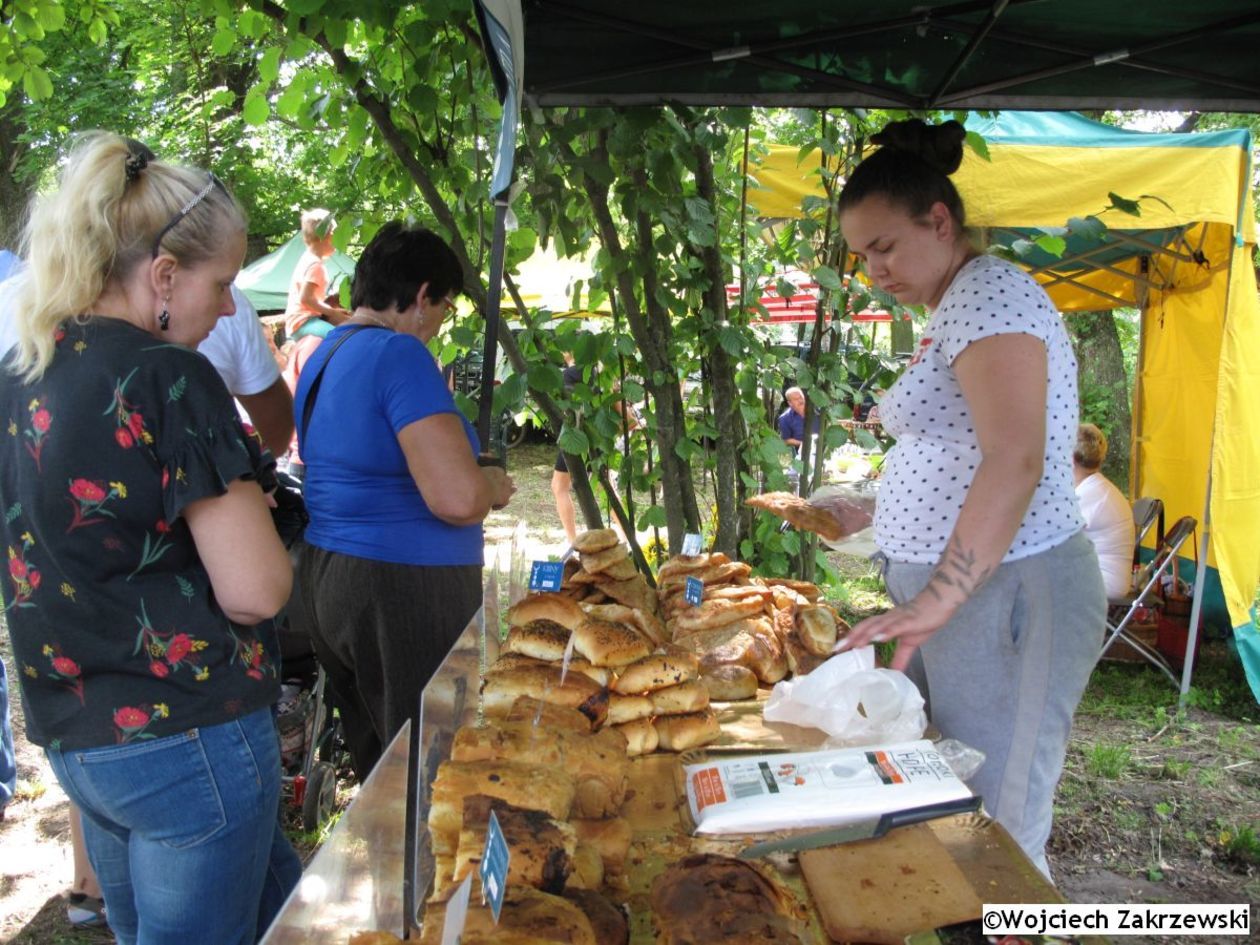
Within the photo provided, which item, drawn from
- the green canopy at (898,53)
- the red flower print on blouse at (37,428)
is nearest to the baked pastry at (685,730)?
the red flower print on blouse at (37,428)

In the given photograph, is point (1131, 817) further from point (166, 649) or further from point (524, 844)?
point (166, 649)

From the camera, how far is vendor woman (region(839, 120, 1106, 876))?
5.53ft

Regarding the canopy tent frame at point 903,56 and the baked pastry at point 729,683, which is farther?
the canopy tent frame at point 903,56

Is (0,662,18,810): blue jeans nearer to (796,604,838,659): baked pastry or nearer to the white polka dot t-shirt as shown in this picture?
(796,604,838,659): baked pastry

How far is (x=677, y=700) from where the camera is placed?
184 centimetres

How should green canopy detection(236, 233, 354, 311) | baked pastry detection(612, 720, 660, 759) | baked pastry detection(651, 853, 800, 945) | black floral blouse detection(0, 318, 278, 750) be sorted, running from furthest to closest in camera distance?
green canopy detection(236, 233, 354, 311)
baked pastry detection(612, 720, 660, 759)
black floral blouse detection(0, 318, 278, 750)
baked pastry detection(651, 853, 800, 945)

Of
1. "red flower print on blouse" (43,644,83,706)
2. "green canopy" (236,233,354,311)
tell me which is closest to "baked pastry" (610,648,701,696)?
"red flower print on blouse" (43,644,83,706)

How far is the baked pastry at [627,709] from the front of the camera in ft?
5.92

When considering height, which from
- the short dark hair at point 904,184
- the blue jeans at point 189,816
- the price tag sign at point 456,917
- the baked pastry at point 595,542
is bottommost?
the blue jeans at point 189,816

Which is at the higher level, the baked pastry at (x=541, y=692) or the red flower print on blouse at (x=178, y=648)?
the red flower print on blouse at (x=178, y=648)

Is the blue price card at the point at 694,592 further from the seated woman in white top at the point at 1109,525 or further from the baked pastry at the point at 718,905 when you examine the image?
the seated woman in white top at the point at 1109,525

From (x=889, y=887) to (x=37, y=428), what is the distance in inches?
53.7

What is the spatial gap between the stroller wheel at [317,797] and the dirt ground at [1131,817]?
8cm

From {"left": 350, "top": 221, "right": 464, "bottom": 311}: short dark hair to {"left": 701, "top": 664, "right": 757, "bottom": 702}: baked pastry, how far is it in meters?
1.23
